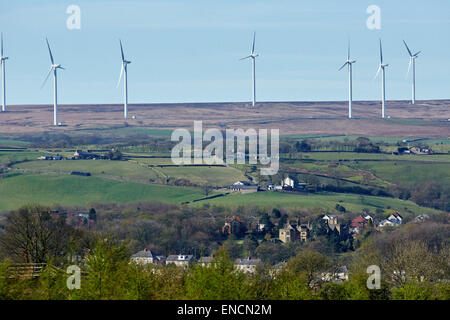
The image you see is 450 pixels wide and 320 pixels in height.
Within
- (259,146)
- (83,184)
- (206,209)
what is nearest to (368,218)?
(206,209)

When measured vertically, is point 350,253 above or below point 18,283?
below

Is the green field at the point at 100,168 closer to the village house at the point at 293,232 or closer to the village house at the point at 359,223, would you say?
the village house at the point at 293,232

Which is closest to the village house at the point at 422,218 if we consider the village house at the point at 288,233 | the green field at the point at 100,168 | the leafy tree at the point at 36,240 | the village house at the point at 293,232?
the village house at the point at 293,232

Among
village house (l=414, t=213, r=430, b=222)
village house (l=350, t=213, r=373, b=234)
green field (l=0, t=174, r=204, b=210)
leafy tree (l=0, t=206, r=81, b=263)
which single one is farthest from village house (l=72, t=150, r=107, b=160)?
leafy tree (l=0, t=206, r=81, b=263)

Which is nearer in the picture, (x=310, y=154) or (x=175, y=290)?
(x=175, y=290)

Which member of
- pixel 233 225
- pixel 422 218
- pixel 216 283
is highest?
pixel 216 283

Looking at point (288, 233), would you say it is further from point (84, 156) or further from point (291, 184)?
point (84, 156)

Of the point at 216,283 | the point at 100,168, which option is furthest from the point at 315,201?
the point at 216,283

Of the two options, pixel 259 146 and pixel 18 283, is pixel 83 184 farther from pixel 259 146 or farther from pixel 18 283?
pixel 18 283
